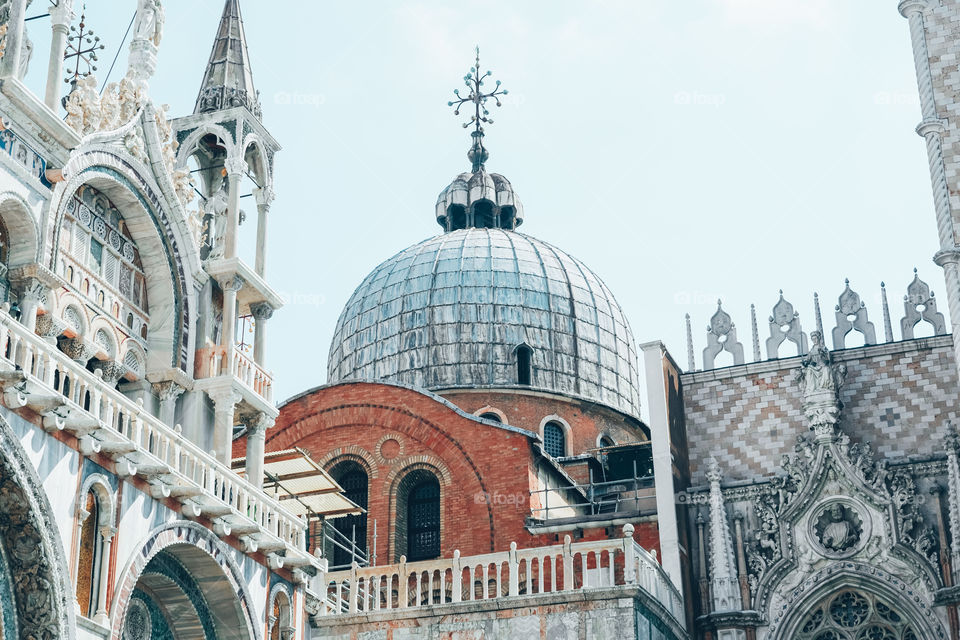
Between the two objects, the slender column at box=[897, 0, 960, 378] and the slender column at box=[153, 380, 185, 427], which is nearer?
the slender column at box=[153, 380, 185, 427]

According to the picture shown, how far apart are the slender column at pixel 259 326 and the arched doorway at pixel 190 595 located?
431cm

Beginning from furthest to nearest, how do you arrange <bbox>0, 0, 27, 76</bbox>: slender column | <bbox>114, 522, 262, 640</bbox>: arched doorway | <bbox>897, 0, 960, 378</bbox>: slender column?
<bbox>897, 0, 960, 378</bbox>: slender column
<bbox>114, 522, 262, 640</bbox>: arched doorway
<bbox>0, 0, 27, 76</bbox>: slender column

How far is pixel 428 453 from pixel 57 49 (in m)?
14.1

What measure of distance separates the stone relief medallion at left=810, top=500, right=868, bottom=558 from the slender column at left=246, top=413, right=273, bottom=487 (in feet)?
31.9

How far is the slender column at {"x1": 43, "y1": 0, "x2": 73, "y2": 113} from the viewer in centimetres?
1952

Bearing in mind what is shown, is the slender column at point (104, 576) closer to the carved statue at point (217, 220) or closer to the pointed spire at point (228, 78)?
the carved statue at point (217, 220)

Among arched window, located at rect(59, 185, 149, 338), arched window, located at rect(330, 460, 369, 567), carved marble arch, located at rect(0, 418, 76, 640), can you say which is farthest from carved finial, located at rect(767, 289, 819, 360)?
carved marble arch, located at rect(0, 418, 76, 640)

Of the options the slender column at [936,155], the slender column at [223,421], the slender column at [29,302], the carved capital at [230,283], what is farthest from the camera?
the slender column at [936,155]

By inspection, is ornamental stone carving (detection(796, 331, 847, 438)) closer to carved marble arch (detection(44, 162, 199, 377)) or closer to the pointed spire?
the pointed spire

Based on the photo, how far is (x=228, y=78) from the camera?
25109 mm

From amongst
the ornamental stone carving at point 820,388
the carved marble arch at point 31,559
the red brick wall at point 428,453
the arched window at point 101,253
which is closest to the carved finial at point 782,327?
the ornamental stone carving at point 820,388

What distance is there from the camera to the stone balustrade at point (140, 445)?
17.0 m

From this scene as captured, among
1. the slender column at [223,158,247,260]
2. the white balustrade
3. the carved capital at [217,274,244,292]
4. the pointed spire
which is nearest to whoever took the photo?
the white balustrade

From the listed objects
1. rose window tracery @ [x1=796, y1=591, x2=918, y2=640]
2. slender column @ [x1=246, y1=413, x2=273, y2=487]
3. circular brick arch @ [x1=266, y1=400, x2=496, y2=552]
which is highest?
circular brick arch @ [x1=266, y1=400, x2=496, y2=552]
